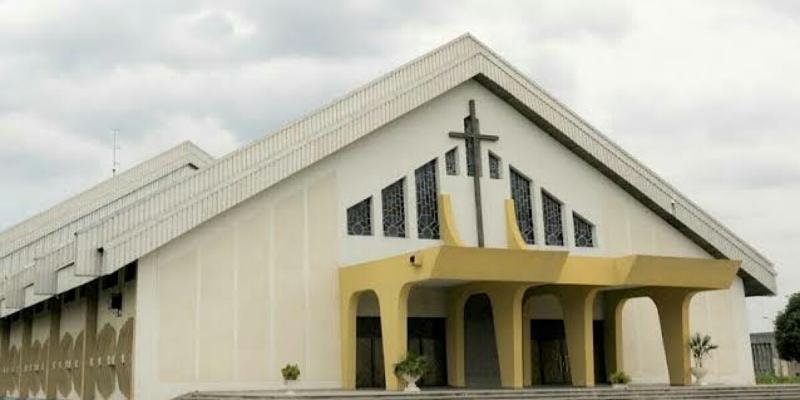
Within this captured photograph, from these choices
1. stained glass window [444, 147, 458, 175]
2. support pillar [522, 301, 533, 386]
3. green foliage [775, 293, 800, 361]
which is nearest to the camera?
support pillar [522, 301, 533, 386]

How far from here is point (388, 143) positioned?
74.1 ft

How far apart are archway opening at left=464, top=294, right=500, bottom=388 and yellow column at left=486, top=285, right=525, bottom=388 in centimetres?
244

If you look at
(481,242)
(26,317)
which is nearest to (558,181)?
(481,242)

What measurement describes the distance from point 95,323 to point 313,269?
221 inches

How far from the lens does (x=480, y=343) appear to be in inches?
912

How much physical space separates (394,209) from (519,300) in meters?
3.97

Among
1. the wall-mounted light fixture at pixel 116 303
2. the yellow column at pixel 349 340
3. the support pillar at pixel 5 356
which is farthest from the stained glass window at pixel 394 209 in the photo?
the support pillar at pixel 5 356

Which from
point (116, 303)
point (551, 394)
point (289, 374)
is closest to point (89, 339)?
point (116, 303)

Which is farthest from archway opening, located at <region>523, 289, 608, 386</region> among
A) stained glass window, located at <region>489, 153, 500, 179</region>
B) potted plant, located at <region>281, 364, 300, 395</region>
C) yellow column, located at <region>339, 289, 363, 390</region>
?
potted plant, located at <region>281, 364, 300, 395</region>

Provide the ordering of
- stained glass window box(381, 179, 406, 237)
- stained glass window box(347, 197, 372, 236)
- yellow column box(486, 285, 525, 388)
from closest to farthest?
yellow column box(486, 285, 525, 388) < stained glass window box(347, 197, 372, 236) < stained glass window box(381, 179, 406, 237)

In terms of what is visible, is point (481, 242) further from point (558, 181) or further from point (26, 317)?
point (26, 317)

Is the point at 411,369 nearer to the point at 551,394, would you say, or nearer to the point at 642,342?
the point at 551,394

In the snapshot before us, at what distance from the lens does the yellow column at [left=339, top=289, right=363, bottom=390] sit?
20.5 metres

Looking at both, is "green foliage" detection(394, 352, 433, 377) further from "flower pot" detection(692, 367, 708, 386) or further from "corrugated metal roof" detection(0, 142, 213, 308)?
"corrugated metal roof" detection(0, 142, 213, 308)
